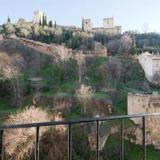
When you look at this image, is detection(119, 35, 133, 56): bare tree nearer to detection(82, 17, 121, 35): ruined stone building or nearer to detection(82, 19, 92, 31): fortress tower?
detection(82, 17, 121, 35): ruined stone building

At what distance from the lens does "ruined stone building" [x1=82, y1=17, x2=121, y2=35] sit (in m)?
76.8

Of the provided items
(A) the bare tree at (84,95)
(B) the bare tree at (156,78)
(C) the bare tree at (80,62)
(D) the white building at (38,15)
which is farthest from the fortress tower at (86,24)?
(A) the bare tree at (84,95)

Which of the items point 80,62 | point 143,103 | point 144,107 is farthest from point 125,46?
point 144,107

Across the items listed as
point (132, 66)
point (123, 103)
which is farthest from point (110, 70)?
point (123, 103)

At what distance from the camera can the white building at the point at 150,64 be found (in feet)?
164

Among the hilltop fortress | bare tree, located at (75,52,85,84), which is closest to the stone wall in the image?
bare tree, located at (75,52,85,84)

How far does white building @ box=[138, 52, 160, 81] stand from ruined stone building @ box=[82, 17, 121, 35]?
79.2ft

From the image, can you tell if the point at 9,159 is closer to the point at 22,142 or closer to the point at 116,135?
the point at 22,142

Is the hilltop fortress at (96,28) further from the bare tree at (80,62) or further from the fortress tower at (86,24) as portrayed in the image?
the bare tree at (80,62)

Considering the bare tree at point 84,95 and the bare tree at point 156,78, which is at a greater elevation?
the bare tree at point 156,78

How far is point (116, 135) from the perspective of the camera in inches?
1144

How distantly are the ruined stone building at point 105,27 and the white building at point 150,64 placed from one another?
24.2m

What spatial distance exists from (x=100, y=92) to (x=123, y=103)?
362 centimetres

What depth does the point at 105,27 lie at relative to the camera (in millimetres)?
80812
